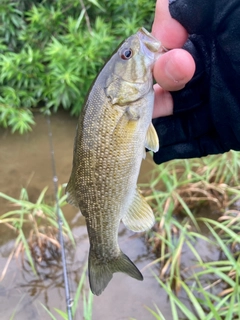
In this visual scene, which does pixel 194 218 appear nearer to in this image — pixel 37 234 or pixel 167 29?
pixel 37 234

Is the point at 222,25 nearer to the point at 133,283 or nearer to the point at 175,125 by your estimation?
the point at 175,125

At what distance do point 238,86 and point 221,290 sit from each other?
1500mm

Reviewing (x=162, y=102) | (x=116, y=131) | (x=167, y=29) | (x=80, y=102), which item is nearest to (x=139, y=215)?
(x=116, y=131)

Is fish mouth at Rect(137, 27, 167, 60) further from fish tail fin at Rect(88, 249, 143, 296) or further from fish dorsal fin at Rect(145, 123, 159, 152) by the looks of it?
fish tail fin at Rect(88, 249, 143, 296)

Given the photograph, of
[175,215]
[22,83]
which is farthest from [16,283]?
[22,83]

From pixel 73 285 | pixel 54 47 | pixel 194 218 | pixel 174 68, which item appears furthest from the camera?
pixel 54 47

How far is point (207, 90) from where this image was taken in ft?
5.45

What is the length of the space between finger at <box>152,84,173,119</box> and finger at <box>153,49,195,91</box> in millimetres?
309

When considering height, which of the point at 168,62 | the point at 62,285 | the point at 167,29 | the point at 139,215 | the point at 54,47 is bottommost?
the point at 62,285

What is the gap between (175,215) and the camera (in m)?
2.99

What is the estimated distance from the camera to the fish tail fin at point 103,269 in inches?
60.6

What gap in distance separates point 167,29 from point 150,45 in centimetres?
18

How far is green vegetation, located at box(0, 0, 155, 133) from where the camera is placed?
3898 millimetres

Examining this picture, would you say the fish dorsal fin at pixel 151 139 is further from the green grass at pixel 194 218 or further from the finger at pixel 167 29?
the green grass at pixel 194 218
